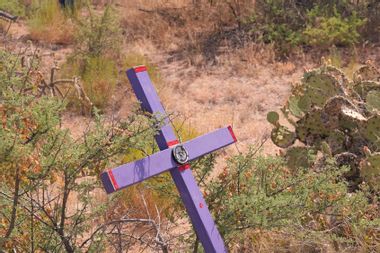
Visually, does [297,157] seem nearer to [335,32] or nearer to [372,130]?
[372,130]

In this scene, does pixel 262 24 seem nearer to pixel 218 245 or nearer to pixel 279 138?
pixel 279 138

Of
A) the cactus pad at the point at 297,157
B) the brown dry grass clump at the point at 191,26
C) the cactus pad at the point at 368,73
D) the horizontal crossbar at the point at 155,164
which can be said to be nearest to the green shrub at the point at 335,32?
the brown dry grass clump at the point at 191,26

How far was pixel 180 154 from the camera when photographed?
3146mm

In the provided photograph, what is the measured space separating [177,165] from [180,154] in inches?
2.2

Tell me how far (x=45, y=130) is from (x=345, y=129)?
9.04 ft

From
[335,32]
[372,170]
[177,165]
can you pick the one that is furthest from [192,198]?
[335,32]

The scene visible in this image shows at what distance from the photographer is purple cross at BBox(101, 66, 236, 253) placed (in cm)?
302

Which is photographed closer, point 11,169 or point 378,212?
point 11,169

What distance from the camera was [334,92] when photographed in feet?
16.2

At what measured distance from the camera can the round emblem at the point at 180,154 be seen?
312cm

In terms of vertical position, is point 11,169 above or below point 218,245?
above

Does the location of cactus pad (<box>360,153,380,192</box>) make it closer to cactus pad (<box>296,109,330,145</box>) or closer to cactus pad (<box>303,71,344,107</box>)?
cactus pad (<box>296,109,330,145</box>)

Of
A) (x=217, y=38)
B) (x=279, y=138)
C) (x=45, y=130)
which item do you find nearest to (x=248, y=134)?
(x=279, y=138)

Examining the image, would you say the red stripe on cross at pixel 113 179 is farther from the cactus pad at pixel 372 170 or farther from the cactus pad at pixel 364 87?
the cactus pad at pixel 364 87
